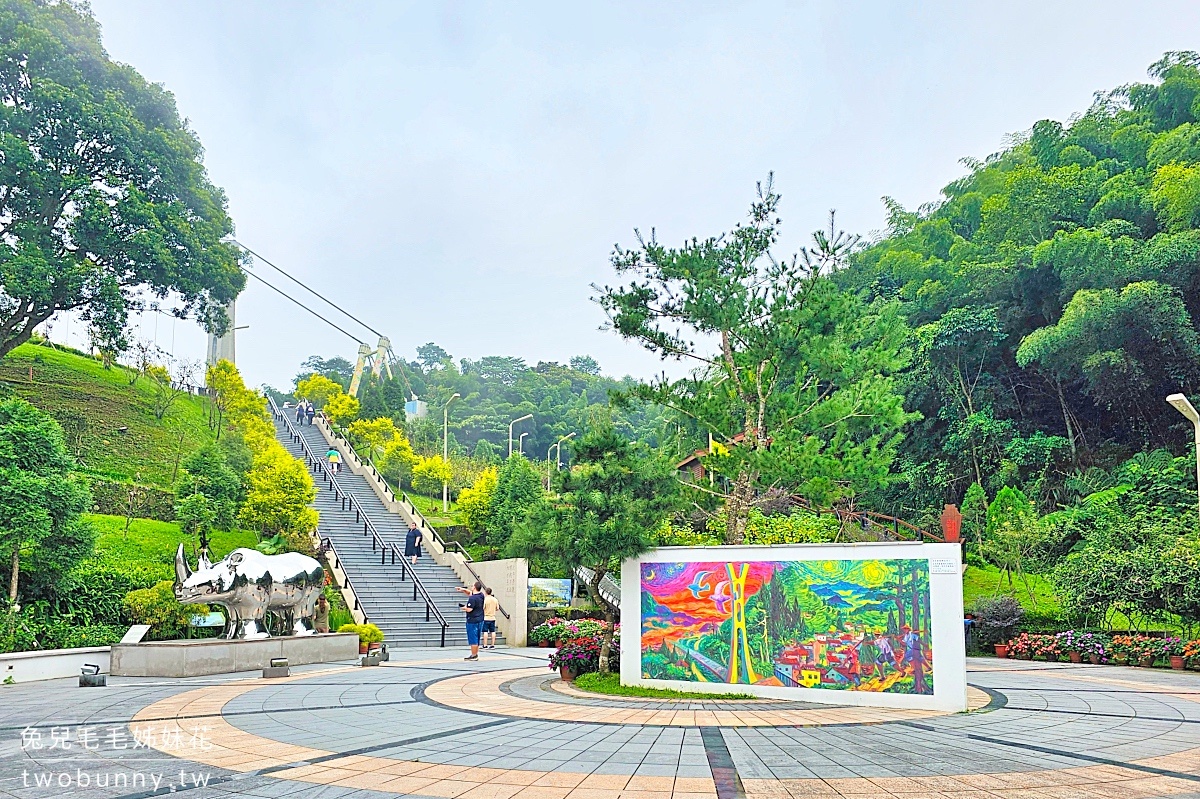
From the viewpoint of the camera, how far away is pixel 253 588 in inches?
570

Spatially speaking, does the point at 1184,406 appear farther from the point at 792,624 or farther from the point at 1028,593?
the point at 1028,593

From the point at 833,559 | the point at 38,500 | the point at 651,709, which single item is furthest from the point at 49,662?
the point at 833,559

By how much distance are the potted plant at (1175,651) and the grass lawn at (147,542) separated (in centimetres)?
1920

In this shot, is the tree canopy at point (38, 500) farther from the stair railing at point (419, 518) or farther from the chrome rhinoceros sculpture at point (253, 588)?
the stair railing at point (419, 518)

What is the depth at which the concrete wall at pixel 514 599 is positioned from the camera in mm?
20422

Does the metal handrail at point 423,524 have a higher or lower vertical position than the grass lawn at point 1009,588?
higher

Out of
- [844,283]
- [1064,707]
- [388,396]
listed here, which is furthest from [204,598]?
[388,396]

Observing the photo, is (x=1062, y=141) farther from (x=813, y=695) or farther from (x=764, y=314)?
(x=813, y=695)

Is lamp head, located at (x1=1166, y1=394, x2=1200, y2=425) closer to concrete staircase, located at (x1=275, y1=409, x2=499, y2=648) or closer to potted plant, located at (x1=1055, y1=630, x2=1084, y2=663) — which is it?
potted plant, located at (x1=1055, y1=630, x2=1084, y2=663)

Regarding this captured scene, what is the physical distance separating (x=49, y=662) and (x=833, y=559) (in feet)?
38.2

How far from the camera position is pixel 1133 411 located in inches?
1047

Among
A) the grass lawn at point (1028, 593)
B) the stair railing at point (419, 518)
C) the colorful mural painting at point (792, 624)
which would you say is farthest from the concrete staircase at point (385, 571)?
the grass lawn at point (1028, 593)

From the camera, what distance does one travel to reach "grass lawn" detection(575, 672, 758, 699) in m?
10.7

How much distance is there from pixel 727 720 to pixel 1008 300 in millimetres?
24467
